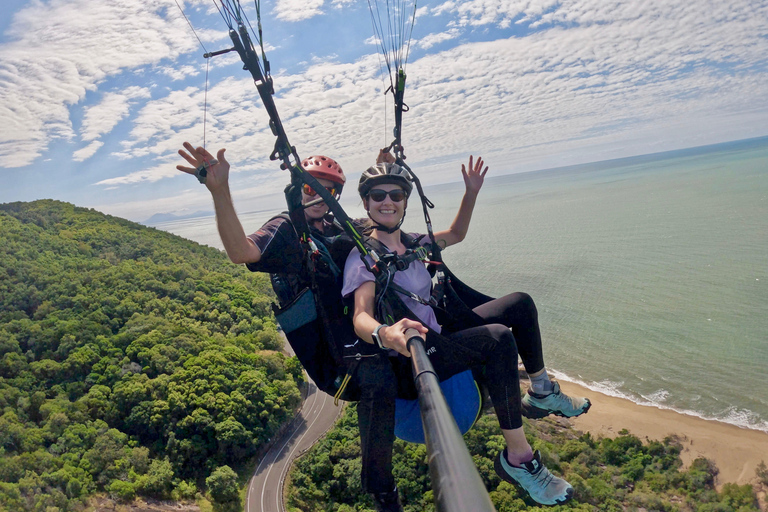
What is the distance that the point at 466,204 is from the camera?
394cm

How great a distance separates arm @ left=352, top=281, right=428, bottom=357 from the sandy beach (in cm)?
2254

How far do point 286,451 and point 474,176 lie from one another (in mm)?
23039

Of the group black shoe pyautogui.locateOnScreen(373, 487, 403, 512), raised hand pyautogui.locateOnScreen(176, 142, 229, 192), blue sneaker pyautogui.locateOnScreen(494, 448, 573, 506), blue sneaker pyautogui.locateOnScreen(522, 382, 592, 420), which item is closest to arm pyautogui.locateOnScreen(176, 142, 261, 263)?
raised hand pyautogui.locateOnScreen(176, 142, 229, 192)

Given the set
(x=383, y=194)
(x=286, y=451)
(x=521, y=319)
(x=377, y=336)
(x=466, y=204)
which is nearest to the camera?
(x=377, y=336)

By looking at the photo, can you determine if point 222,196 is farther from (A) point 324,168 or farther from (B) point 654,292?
(B) point 654,292

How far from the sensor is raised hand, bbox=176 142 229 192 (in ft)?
7.66

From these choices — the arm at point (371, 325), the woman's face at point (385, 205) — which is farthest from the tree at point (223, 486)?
the arm at point (371, 325)

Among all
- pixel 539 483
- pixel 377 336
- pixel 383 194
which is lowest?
pixel 539 483

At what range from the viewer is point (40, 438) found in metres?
22.9

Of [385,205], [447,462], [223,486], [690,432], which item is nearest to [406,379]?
[385,205]

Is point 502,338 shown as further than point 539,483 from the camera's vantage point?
No

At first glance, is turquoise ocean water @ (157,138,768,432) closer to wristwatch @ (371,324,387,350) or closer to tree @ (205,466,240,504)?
tree @ (205,466,240,504)

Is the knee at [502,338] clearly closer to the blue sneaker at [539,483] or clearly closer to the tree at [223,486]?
the blue sneaker at [539,483]

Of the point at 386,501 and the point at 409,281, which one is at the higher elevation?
the point at 409,281
